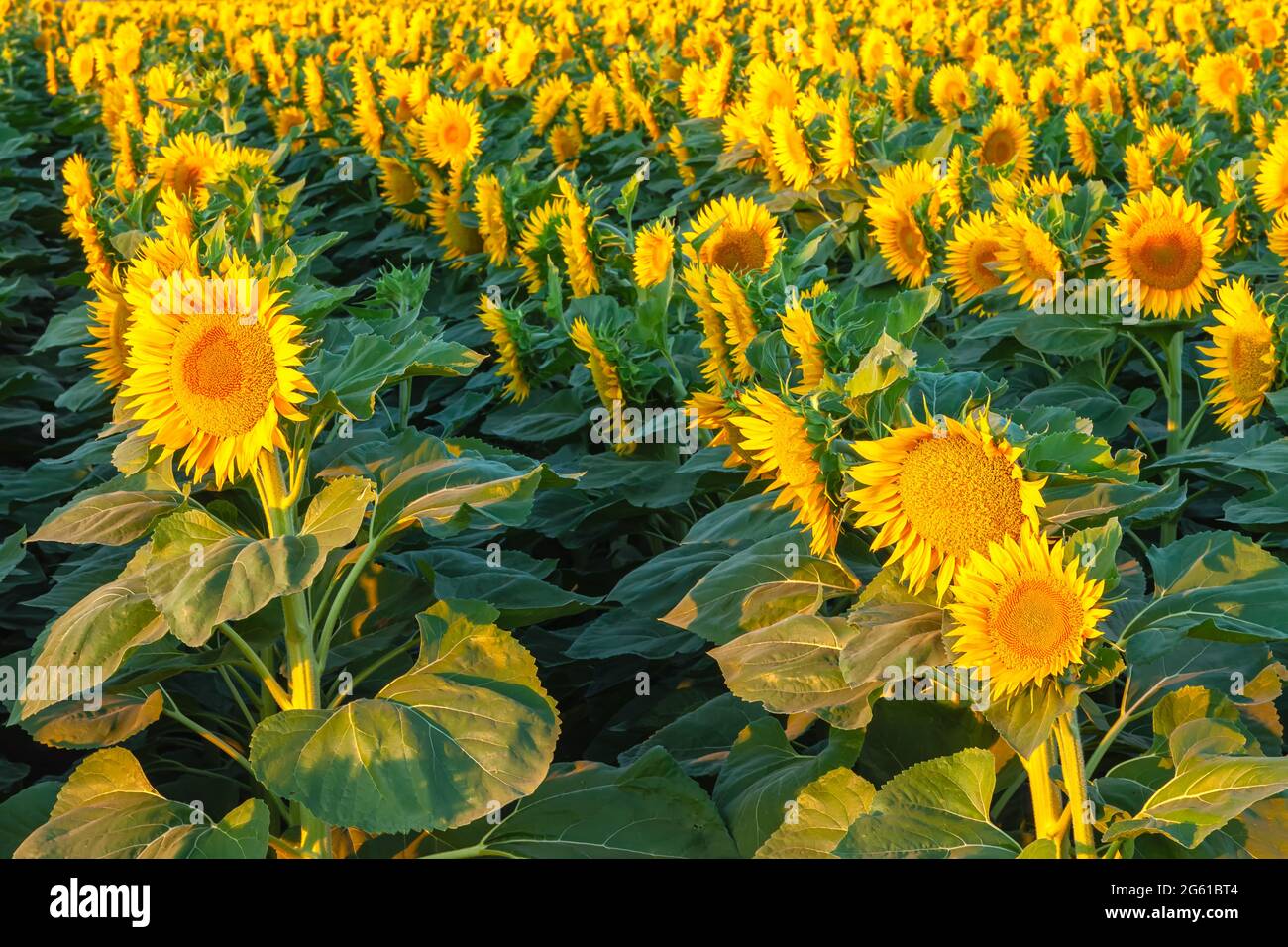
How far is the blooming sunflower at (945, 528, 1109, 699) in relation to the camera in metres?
1.79

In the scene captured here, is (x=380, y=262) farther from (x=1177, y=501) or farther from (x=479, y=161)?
(x=1177, y=501)

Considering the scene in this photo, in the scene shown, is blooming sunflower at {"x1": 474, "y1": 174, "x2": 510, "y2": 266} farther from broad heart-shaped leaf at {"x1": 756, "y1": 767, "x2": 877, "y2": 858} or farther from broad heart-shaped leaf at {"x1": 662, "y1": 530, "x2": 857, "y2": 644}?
broad heart-shaped leaf at {"x1": 756, "y1": 767, "x2": 877, "y2": 858}

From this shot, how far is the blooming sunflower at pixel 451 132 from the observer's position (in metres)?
6.46

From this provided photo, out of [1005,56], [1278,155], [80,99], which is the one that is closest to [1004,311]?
[1278,155]

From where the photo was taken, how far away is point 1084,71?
763cm

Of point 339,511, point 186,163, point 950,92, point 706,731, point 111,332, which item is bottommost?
point 706,731

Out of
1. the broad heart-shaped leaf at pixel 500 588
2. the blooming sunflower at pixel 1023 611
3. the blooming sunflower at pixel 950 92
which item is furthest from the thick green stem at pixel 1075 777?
the blooming sunflower at pixel 950 92

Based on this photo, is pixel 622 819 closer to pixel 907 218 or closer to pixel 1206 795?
pixel 1206 795

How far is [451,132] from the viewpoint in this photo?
6.53 metres

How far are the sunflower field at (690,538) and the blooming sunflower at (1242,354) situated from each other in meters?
0.01

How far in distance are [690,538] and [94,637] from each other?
3.73ft

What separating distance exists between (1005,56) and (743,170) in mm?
3881

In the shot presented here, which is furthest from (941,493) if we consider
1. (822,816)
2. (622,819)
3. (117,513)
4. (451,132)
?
(451,132)

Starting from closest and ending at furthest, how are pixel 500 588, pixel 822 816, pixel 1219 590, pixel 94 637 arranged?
A: pixel 1219 590
pixel 822 816
pixel 94 637
pixel 500 588
